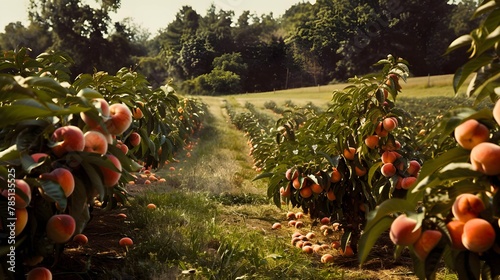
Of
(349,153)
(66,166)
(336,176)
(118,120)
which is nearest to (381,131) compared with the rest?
(349,153)

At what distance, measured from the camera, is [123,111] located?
124 cm

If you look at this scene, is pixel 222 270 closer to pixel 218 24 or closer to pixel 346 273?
pixel 346 273

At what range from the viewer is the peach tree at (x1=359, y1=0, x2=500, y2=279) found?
0.95m

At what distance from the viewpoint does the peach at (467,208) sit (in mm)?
985

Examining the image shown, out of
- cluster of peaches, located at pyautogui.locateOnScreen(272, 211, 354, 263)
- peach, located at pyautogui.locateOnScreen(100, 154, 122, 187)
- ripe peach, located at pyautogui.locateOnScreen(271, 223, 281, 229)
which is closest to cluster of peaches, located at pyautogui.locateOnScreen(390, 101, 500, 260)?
peach, located at pyautogui.locateOnScreen(100, 154, 122, 187)

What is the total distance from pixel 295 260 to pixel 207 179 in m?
3.27

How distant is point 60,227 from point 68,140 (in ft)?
0.75

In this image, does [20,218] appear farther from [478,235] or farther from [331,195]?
[331,195]

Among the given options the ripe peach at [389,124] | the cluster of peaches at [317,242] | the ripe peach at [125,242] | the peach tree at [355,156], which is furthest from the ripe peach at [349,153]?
the ripe peach at [125,242]

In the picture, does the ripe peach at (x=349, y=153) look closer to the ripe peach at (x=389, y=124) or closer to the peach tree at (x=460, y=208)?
A: the ripe peach at (x=389, y=124)

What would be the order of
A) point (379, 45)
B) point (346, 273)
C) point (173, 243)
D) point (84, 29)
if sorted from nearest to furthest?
point (173, 243) < point (346, 273) < point (84, 29) < point (379, 45)

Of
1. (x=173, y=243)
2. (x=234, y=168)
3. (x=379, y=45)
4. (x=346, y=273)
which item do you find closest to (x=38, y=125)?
(x=173, y=243)

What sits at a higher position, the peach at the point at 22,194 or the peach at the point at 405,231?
the peach at the point at 22,194

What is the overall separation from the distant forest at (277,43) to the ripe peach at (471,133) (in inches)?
812
